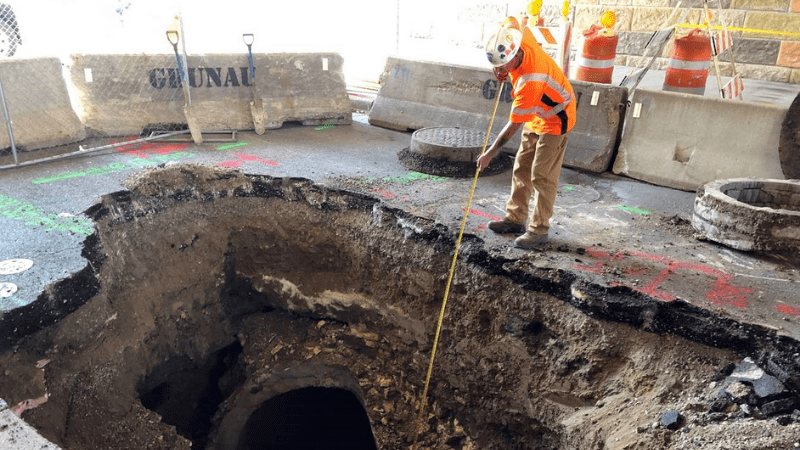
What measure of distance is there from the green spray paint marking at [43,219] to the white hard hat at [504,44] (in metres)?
3.43

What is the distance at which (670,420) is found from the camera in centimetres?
332

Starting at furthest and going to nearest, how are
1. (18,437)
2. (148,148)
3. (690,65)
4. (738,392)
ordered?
(148,148), (690,65), (738,392), (18,437)

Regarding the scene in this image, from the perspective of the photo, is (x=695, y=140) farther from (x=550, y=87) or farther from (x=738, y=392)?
(x=738, y=392)

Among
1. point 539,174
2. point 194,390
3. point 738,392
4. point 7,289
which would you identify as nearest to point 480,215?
point 539,174

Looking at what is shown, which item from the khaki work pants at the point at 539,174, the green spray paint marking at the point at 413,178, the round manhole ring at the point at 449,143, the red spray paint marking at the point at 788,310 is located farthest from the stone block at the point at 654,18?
the red spray paint marking at the point at 788,310

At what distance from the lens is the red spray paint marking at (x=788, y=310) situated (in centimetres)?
348

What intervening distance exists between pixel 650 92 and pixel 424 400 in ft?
12.5

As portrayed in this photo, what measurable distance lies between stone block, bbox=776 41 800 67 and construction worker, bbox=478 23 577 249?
5858 mm

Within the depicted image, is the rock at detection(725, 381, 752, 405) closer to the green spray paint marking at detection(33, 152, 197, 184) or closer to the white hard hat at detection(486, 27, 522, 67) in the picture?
the white hard hat at detection(486, 27, 522, 67)

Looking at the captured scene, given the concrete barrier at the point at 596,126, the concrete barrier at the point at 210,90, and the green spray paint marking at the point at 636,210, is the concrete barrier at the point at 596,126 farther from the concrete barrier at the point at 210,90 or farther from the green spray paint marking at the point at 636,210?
the concrete barrier at the point at 210,90

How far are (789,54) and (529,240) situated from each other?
635 cm

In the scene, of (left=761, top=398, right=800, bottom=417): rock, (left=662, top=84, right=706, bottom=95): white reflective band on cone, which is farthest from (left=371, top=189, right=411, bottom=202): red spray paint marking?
(left=662, top=84, right=706, bottom=95): white reflective band on cone

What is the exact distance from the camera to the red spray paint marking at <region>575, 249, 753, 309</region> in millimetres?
3648

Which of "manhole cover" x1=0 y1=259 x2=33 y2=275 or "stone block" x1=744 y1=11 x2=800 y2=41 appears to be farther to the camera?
"stone block" x1=744 y1=11 x2=800 y2=41
